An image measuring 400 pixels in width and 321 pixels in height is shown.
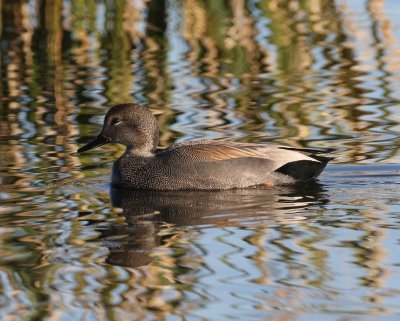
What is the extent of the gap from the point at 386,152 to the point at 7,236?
12.1 feet

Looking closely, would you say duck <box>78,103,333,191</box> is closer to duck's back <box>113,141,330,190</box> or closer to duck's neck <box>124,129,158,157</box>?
duck's back <box>113,141,330,190</box>

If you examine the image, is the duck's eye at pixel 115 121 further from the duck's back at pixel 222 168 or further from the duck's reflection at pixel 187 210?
the duck's reflection at pixel 187 210

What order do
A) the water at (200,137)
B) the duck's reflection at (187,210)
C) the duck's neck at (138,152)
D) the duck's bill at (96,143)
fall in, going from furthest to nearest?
the duck's bill at (96,143) < the duck's neck at (138,152) < the duck's reflection at (187,210) < the water at (200,137)

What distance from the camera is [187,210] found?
8602 mm

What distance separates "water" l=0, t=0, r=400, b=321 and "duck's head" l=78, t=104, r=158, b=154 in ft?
1.10

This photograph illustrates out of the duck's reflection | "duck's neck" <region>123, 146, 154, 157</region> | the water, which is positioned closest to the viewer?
the water

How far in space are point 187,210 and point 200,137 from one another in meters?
2.29

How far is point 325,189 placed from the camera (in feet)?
30.2

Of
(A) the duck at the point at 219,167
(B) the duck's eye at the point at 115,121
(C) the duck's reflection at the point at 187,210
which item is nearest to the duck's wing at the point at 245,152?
(A) the duck at the point at 219,167

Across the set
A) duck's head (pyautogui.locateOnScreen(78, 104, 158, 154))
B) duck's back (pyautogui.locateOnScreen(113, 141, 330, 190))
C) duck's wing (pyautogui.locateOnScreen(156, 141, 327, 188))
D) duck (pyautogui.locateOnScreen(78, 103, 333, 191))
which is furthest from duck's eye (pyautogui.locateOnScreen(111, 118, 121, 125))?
duck's wing (pyautogui.locateOnScreen(156, 141, 327, 188))

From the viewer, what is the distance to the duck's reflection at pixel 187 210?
7.43m

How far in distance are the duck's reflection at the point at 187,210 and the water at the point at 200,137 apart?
22 mm

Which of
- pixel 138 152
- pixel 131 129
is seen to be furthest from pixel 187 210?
pixel 131 129

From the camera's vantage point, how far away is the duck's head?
9.95 meters
